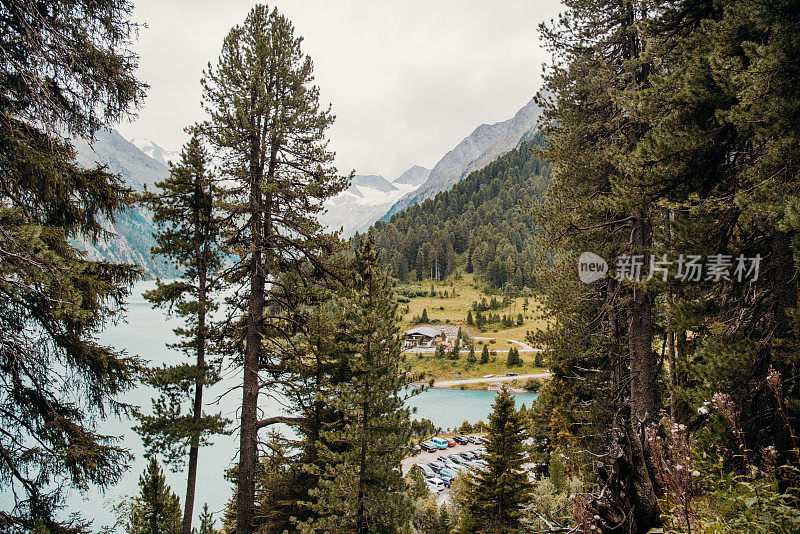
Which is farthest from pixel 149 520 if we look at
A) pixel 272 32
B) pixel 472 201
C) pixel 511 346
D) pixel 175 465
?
pixel 472 201

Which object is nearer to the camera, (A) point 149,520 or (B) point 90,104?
(B) point 90,104

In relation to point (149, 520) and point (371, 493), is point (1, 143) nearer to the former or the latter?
point (371, 493)

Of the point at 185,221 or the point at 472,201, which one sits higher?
the point at 472,201

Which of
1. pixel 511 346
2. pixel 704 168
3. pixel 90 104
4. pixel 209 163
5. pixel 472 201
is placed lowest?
pixel 511 346

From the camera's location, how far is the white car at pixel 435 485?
3067 cm

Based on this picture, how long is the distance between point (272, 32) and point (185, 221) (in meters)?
5.16

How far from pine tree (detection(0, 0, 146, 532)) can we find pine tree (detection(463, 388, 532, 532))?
12.7 m

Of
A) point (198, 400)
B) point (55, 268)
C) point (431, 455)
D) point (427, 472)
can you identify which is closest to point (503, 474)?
point (198, 400)

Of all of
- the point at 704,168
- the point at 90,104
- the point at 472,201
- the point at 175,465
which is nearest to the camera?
the point at 90,104

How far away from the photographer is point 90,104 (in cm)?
547

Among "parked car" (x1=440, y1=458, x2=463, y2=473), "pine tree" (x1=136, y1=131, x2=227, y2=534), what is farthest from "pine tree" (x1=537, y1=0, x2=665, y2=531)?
"parked car" (x1=440, y1=458, x2=463, y2=473)

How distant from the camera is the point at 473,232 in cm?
13775

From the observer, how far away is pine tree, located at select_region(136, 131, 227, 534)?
30.0ft

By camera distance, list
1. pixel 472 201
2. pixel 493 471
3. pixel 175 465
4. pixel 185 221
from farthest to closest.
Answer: pixel 472 201 < pixel 493 471 < pixel 185 221 < pixel 175 465
